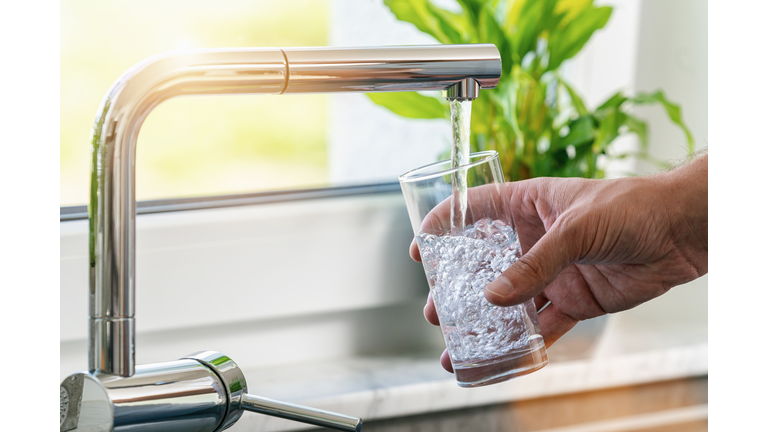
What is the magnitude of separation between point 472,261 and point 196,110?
587 millimetres

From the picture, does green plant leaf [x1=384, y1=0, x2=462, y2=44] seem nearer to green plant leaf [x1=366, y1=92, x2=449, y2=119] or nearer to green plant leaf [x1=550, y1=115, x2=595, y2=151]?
green plant leaf [x1=366, y1=92, x2=449, y2=119]

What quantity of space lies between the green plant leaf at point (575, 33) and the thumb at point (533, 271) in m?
0.53

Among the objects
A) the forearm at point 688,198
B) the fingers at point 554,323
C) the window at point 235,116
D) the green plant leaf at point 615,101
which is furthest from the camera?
the green plant leaf at point 615,101

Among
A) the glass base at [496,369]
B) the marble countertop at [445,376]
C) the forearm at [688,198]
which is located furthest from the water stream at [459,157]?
the marble countertop at [445,376]

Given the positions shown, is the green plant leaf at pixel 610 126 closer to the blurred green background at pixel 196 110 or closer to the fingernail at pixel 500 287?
the blurred green background at pixel 196 110

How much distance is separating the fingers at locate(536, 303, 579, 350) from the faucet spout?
440mm

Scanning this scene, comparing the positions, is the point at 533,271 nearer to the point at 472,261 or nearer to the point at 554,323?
the point at 472,261

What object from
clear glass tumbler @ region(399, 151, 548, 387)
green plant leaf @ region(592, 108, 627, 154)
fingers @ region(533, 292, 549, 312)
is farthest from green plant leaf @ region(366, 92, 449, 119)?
clear glass tumbler @ region(399, 151, 548, 387)

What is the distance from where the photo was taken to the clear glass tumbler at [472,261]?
48cm

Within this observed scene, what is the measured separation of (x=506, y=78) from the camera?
96 cm

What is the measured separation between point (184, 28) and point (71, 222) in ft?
1.01

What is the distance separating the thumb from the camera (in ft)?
1.54

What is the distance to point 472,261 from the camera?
486 mm
